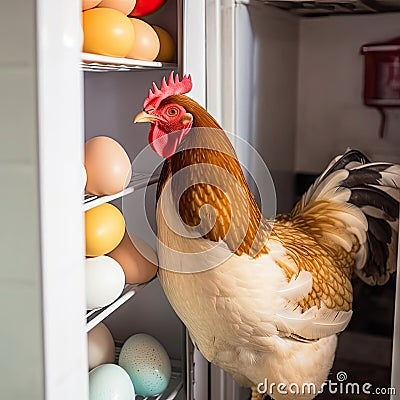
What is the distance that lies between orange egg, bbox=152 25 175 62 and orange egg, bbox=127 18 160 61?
0.05m

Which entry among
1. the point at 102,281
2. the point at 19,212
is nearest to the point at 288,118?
the point at 102,281

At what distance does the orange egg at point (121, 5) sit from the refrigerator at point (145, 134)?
4.2 inches

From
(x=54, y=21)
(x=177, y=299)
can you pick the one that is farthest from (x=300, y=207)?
(x=54, y=21)

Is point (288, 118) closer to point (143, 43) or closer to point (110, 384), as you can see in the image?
point (143, 43)

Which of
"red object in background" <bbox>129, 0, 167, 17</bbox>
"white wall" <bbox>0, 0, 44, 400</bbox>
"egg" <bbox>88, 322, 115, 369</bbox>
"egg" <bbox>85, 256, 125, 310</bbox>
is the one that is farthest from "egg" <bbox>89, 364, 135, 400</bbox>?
"red object in background" <bbox>129, 0, 167, 17</bbox>

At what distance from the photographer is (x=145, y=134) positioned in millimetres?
1460

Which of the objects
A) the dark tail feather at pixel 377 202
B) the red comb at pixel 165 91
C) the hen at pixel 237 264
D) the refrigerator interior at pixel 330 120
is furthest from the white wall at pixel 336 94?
the red comb at pixel 165 91

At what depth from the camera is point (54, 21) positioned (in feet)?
2.88

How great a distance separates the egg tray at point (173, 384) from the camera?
1407 mm

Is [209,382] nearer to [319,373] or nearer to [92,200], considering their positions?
[319,373]

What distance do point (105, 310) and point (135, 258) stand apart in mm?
154

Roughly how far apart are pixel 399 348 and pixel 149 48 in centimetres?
75

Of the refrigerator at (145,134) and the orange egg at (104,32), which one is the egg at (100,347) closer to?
the refrigerator at (145,134)

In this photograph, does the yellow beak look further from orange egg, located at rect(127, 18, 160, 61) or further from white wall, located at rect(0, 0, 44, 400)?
white wall, located at rect(0, 0, 44, 400)
